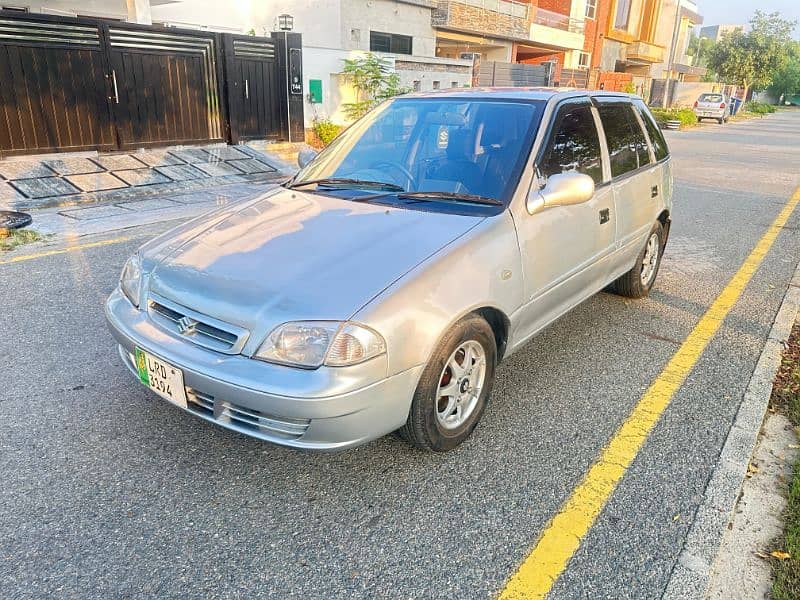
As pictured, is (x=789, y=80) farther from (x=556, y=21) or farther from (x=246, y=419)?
(x=246, y=419)

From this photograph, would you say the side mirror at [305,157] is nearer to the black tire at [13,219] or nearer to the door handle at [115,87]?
the black tire at [13,219]

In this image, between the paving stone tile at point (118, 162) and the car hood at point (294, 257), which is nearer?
the car hood at point (294, 257)

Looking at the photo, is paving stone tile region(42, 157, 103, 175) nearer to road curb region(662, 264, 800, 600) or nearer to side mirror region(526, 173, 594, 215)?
side mirror region(526, 173, 594, 215)

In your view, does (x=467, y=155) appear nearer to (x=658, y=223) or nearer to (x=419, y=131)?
(x=419, y=131)

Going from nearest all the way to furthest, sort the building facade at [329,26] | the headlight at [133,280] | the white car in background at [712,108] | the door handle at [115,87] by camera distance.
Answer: the headlight at [133,280], the door handle at [115,87], the building facade at [329,26], the white car in background at [712,108]

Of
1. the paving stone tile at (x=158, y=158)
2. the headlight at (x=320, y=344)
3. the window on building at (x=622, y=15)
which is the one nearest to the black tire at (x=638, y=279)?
the headlight at (x=320, y=344)

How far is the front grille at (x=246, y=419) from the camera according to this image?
234 centimetres

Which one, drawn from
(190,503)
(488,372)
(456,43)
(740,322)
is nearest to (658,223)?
(740,322)

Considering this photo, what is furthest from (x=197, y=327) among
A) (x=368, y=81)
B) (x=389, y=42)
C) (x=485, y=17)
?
(x=485, y=17)

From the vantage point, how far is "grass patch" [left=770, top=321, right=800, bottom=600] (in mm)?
2115

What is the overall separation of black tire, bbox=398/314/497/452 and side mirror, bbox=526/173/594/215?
0.73 metres

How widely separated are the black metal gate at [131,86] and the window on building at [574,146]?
810cm

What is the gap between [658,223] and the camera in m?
4.91

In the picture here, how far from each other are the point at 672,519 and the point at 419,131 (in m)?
2.46
